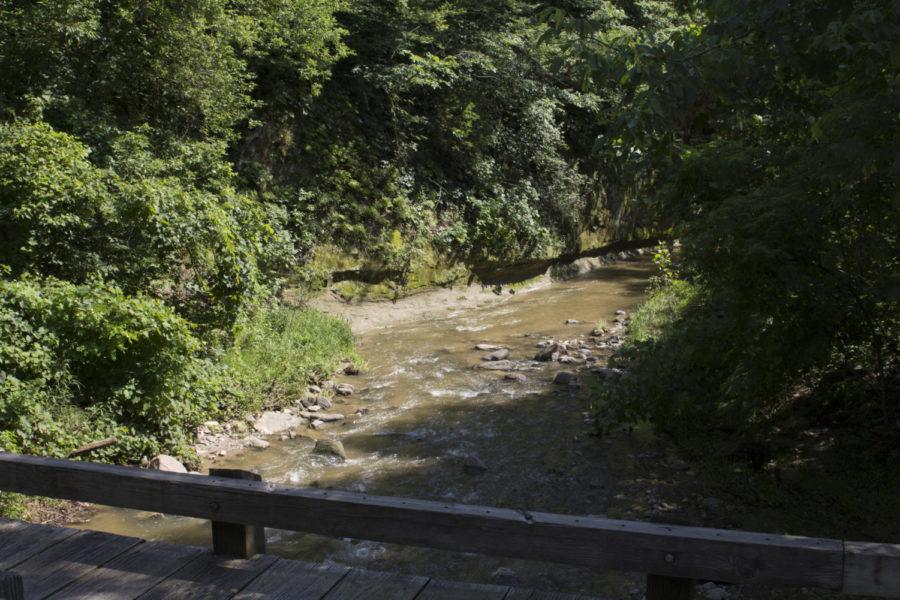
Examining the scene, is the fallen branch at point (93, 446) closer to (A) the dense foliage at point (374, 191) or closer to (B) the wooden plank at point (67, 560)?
(A) the dense foliage at point (374, 191)

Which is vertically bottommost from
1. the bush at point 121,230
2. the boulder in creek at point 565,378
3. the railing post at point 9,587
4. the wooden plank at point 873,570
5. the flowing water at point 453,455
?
the flowing water at point 453,455

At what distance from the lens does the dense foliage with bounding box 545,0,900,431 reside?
4328mm

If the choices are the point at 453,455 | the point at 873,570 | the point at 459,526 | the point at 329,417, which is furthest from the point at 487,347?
the point at 873,570

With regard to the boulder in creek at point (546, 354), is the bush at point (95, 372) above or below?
above

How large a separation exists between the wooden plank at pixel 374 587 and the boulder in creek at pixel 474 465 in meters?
4.51

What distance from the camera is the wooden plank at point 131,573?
3.16 m

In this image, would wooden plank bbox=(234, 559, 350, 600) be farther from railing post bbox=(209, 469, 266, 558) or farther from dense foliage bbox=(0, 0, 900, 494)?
dense foliage bbox=(0, 0, 900, 494)

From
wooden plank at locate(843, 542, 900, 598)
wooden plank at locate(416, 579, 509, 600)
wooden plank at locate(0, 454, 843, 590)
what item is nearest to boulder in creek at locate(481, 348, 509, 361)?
wooden plank at locate(416, 579, 509, 600)

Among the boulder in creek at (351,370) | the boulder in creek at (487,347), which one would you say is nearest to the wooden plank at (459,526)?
the boulder in creek at (351,370)

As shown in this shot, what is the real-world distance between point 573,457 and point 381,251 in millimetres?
8344

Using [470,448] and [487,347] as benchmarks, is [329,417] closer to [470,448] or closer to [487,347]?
[470,448]

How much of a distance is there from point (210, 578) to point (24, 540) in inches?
41.3

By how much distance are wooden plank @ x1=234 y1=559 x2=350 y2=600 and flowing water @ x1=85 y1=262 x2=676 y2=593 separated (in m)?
2.65

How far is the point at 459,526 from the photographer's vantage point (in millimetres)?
2965
